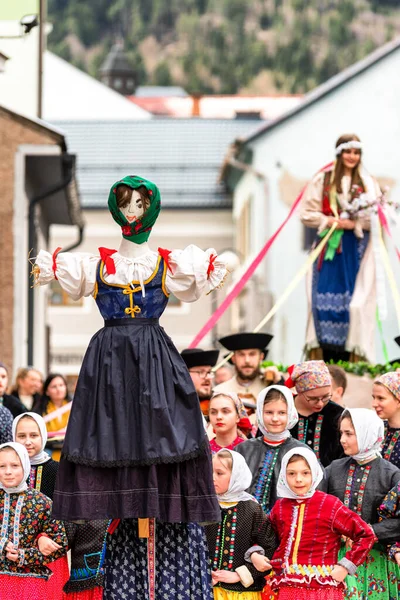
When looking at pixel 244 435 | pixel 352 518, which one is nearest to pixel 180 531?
pixel 352 518

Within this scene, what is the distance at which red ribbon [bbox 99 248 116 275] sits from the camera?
24.8 feet

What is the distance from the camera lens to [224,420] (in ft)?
31.4

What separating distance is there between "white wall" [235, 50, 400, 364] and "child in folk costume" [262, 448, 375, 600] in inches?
937

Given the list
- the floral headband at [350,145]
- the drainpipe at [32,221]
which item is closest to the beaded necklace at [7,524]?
the floral headband at [350,145]

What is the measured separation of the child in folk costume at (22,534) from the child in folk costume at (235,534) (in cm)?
87

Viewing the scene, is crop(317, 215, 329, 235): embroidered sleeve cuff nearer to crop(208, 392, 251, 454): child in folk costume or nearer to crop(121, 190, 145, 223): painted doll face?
crop(208, 392, 251, 454): child in folk costume

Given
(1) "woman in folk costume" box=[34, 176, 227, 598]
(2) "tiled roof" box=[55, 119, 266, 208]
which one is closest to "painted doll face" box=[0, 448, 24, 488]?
(1) "woman in folk costume" box=[34, 176, 227, 598]

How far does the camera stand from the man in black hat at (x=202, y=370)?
36.9ft

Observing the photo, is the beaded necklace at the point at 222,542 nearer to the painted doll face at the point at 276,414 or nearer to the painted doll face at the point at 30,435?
the painted doll face at the point at 276,414

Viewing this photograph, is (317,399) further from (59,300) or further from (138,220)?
(59,300)

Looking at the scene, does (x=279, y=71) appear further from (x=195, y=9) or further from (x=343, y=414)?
(x=343, y=414)

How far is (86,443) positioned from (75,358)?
33.6 metres

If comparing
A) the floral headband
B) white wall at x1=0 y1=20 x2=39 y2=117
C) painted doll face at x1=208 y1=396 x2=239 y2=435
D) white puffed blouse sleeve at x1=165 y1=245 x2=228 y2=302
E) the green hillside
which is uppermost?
the green hillside

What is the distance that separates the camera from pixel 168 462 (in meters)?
7.29
